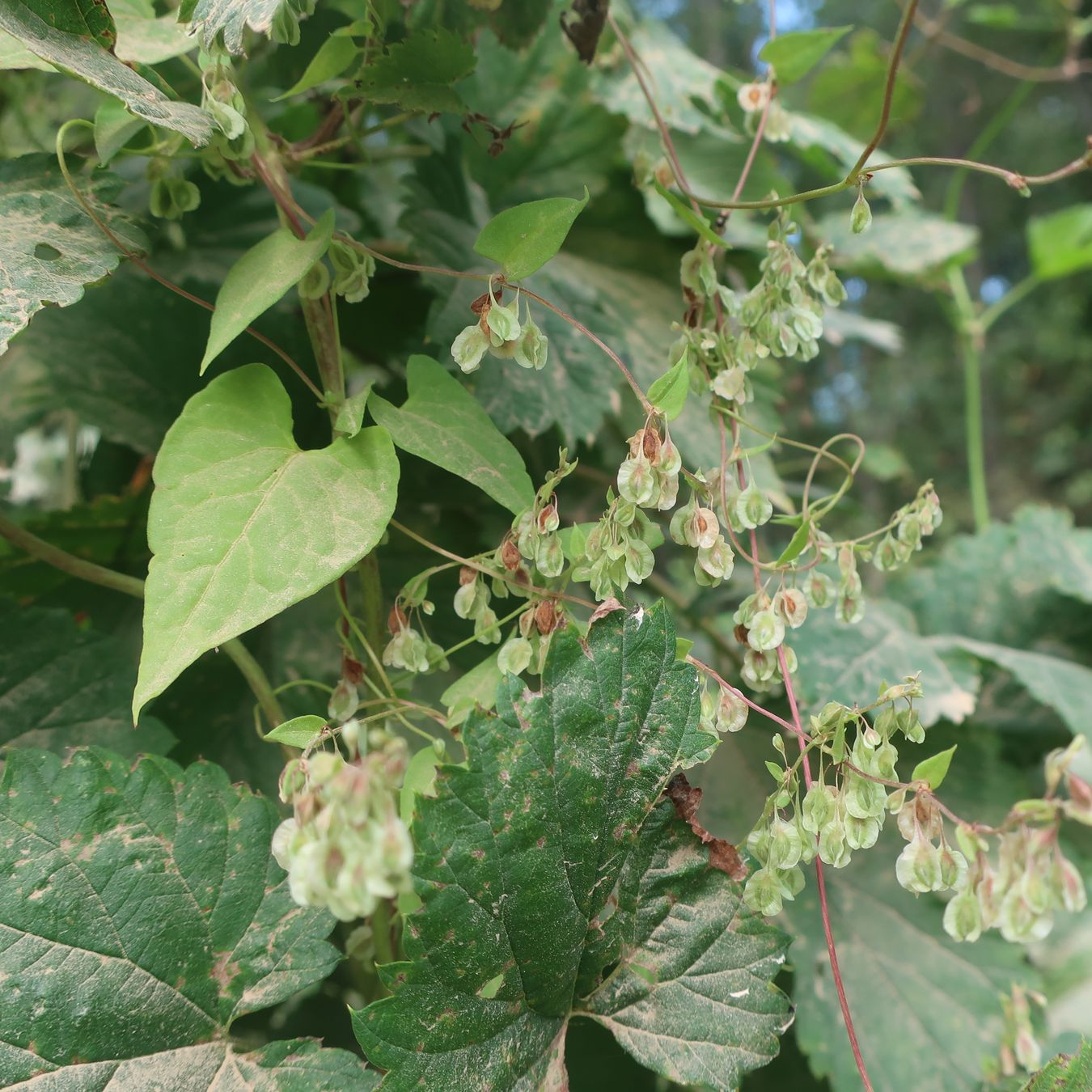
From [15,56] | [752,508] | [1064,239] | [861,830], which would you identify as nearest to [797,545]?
[752,508]

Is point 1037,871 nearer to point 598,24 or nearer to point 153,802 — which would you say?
point 153,802

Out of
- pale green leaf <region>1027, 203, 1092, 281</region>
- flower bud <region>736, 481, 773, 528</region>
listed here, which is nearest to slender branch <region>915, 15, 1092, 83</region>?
pale green leaf <region>1027, 203, 1092, 281</region>

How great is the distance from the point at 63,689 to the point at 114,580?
0.07 metres

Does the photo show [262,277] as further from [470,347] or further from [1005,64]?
[1005,64]

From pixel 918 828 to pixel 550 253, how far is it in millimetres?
275

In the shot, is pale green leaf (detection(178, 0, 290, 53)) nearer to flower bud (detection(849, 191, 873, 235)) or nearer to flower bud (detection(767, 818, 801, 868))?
flower bud (detection(849, 191, 873, 235))

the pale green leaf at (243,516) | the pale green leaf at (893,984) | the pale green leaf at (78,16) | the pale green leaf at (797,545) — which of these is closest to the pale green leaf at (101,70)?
the pale green leaf at (78,16)

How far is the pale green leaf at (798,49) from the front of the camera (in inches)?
22.2

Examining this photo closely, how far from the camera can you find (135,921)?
40 cm

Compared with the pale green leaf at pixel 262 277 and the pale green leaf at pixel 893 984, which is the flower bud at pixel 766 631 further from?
the pale green leaf at pixel 893 984

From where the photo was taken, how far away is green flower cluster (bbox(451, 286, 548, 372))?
0.38 meters

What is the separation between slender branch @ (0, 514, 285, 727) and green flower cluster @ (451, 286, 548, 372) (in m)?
0.21

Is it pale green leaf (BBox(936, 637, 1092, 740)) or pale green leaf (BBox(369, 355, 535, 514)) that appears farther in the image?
pale green leaf (BBox(936, 637, 1092, 740))

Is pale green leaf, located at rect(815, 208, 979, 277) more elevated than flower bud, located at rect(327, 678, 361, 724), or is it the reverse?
→ flower bud, located at rect(327, 678, 361, 724)
